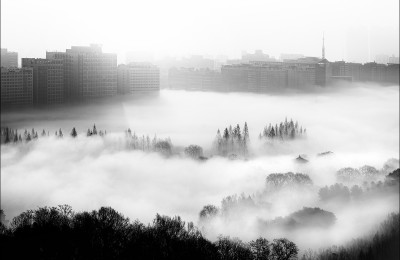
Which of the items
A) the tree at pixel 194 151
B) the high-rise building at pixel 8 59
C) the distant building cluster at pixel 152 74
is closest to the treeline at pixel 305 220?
the tree at pixel 194 151

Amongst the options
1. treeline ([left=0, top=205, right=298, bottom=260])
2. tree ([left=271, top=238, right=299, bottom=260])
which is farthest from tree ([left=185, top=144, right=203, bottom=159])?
tree ([left=271, top=238, right=299, bottom=260])

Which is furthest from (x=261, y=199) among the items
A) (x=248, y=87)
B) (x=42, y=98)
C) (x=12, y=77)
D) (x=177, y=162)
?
(x=12, y=77)

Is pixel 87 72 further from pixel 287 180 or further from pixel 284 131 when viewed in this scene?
pixel 287 180

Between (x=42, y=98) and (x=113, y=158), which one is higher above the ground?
(x=42, y=98)

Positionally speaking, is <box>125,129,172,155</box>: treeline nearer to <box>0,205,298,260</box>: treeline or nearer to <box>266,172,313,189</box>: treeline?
<box>0,205,298,260</box>: treeline

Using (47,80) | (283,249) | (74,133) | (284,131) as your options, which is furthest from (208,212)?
(47,80)

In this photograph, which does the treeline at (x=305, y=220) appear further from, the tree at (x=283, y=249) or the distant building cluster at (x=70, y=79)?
the distant building cluster at (x=70, y=79)

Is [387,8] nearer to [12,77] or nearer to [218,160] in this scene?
[218,160]
